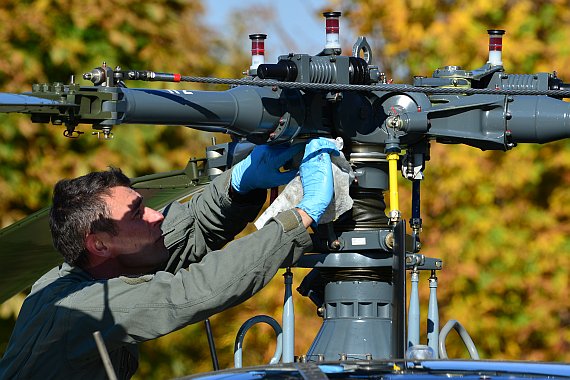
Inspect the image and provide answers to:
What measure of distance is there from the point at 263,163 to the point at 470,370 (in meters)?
1.44

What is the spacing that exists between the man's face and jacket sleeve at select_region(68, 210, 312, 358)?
0.36 meters

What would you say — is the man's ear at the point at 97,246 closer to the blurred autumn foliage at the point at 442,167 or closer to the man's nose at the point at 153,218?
the man's nose at the point at 153,218

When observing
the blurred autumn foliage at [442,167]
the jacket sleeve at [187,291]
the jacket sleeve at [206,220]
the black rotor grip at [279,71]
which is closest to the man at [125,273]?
the jacket sleeve at [187,291]

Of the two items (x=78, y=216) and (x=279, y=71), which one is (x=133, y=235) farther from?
(x=279, y=71)

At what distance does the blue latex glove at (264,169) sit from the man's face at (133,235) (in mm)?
420

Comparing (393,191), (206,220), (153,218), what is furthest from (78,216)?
(393,191)

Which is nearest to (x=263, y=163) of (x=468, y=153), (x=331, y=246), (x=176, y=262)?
(x=331, y=246)

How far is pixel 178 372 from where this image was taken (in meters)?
8.20

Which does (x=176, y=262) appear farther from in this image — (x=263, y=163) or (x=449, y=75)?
(x=449, y=75)

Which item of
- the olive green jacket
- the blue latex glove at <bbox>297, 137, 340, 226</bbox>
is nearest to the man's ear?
the olive green jacket

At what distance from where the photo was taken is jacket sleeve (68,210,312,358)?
2584 millimetres

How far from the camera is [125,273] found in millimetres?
3143

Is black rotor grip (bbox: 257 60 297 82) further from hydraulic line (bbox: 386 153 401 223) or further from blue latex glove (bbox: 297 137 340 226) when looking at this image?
hydraulic line (bbox: 386 153 401 223)

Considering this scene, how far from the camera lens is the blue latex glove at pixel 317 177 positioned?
9.13 feet
